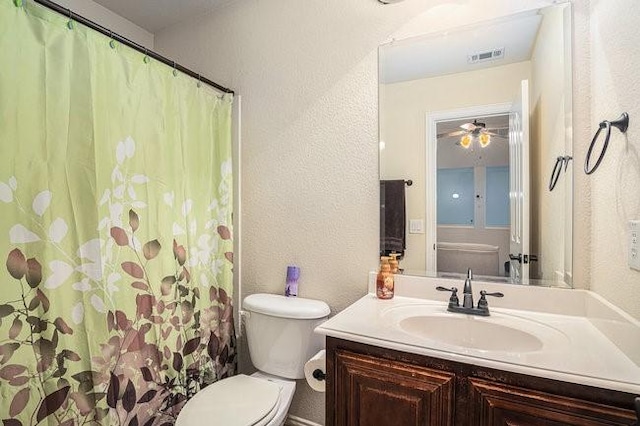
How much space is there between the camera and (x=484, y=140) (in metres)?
1.39

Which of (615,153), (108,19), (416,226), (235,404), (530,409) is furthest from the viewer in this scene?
(108,19)

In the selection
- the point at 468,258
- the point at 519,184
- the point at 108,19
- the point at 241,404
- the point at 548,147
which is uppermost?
the point at 108,19

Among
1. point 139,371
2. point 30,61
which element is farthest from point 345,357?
point 30,61

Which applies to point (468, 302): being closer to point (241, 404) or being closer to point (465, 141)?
point (465, 141)

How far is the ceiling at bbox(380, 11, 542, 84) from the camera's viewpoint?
4.32 ft

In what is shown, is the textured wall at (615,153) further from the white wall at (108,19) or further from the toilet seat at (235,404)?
the white wall at (108,19)

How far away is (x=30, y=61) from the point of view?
1.04 m

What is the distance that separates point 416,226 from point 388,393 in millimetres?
757

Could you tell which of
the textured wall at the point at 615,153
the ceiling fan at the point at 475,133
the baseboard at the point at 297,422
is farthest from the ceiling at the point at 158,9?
the baseboard at the point at 297,422

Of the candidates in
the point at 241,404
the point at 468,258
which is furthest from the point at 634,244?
the point at 241,404

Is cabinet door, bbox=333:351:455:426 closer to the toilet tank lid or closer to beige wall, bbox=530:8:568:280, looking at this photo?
the toilet tank lid

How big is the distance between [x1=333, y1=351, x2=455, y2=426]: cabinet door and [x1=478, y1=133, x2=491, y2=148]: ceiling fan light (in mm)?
950

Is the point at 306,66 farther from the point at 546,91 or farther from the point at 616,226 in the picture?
the point at 616,226

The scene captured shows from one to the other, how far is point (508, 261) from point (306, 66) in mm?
1358
